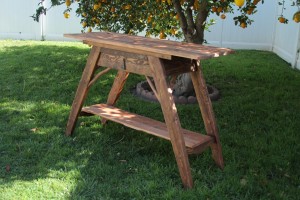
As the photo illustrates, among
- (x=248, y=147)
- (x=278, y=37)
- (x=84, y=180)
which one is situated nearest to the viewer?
(x=84, y=180)

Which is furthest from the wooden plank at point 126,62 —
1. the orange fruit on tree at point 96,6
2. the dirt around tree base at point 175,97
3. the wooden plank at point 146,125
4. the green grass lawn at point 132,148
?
the dirt around tree base at point 175,97

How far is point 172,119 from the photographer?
9.97 feet

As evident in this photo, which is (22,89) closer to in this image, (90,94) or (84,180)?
(90,94)

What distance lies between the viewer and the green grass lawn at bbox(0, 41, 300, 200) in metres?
3.04

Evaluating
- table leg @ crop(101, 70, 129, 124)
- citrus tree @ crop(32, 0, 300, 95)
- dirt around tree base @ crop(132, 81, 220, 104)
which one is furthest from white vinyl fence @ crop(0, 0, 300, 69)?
table leg @ crop(101, 70, 129, 124)

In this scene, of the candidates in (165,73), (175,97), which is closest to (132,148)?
(165,73)

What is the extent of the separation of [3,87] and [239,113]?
3.46 m

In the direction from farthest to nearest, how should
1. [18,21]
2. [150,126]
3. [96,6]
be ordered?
[18,21] < [96,6] < [150,126]

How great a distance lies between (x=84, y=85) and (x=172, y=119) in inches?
47.6

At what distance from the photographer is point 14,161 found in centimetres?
347

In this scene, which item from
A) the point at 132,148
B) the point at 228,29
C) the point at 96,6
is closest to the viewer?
the point at 132,148

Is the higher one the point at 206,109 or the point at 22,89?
the point at 206,109

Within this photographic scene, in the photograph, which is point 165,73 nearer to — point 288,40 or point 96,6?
point 96,6

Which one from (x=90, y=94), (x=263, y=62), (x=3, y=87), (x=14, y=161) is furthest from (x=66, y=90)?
(x=263, y=62)
